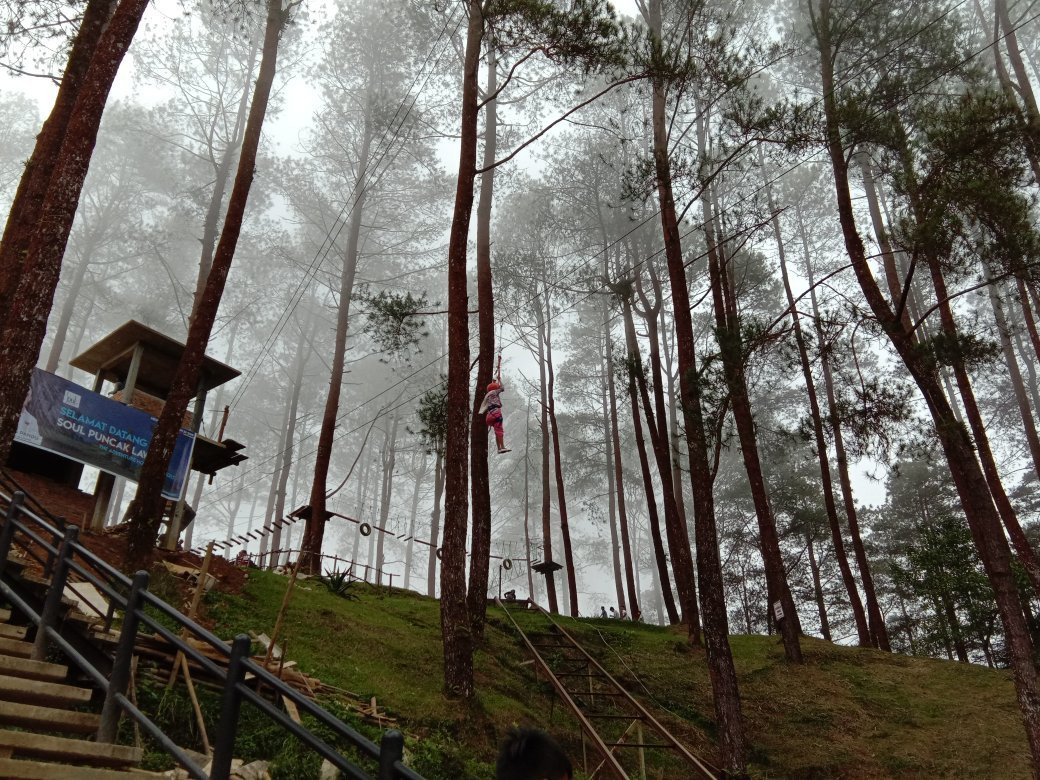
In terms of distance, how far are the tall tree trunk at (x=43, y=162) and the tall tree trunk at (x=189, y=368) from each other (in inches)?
93.0

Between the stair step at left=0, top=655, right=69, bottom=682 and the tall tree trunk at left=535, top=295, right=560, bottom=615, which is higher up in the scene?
the tall tree trunk at left=535, top=295, right=560, bottom=615

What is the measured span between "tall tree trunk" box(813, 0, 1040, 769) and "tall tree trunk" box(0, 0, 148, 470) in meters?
9.64

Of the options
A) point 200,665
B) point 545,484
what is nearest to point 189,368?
point 200,665

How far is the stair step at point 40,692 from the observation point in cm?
382

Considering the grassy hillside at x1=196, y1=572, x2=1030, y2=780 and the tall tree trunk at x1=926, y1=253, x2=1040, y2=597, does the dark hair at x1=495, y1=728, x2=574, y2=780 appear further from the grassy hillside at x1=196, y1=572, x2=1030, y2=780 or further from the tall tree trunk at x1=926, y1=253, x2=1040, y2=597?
the tall tree trunk at x1=926, y1=253, x2=1040, y2=597

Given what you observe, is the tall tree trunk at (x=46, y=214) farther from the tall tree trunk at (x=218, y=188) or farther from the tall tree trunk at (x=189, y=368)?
the tall tree trunk at (x=218, y=188)

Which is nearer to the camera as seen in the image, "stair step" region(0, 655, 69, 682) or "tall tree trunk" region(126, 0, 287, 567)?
"stair step" region(0, 655, 69, 682)

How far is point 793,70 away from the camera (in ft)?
66.1

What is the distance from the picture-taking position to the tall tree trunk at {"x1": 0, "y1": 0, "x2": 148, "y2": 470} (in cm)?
557

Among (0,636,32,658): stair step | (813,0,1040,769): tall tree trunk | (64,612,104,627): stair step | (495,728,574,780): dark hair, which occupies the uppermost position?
(813,0,1040,769): tall tree trunk

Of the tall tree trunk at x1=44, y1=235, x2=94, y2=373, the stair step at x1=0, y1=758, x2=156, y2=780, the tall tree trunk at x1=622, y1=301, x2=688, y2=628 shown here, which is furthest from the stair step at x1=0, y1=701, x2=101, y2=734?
the tall tree trunk at x1=44, y1=235, x2=94, y2=373

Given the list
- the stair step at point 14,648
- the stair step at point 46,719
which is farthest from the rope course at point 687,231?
the stair step at point 46,719

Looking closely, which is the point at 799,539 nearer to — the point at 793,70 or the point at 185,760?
the point at 793,70

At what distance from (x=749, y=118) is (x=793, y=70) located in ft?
39.5
